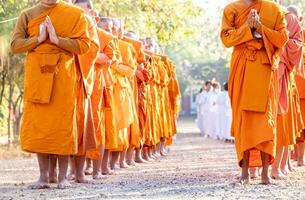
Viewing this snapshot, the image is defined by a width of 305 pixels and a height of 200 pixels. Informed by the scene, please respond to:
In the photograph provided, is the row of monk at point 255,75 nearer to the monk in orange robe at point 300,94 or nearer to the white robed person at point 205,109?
the monk in orange robe at point 300,94

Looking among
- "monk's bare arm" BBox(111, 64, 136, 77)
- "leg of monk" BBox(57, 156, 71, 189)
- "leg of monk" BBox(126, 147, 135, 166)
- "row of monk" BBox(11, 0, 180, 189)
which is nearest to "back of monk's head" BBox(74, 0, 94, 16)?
"row of monk" BBox(11, 0, 180, 189)

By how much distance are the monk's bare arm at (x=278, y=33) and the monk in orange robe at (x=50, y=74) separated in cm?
193

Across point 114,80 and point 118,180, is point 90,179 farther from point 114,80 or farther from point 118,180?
point 114,80

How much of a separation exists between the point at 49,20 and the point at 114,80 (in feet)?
10.5

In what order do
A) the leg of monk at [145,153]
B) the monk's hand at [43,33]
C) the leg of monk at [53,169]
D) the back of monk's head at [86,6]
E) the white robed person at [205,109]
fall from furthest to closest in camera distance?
the white robed person at [205,109] → the leg of monk at [145,153] → the back of monk's head at [86,6] → the leg of monk at [53,169] → the monk's hand at [43,33]

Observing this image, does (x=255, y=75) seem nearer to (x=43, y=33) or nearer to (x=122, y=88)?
(x=43, y=33)

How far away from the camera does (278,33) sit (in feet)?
33.4

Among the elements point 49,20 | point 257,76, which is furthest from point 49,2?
point 257,76

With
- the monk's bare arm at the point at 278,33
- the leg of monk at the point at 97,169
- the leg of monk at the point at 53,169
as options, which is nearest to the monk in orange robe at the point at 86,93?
the leg of monk at the point at 53,169

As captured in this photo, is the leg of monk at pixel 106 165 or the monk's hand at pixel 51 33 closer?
the monk's hand at pixel 51 33

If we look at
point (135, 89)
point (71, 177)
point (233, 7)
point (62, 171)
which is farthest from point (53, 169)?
point (135, 89)

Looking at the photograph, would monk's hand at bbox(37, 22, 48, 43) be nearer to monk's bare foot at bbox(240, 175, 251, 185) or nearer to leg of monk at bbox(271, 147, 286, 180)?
monk's bare foot at bbox(240, 175, 251, 185)

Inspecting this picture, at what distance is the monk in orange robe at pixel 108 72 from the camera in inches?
454

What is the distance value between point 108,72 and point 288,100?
93.0 inches
